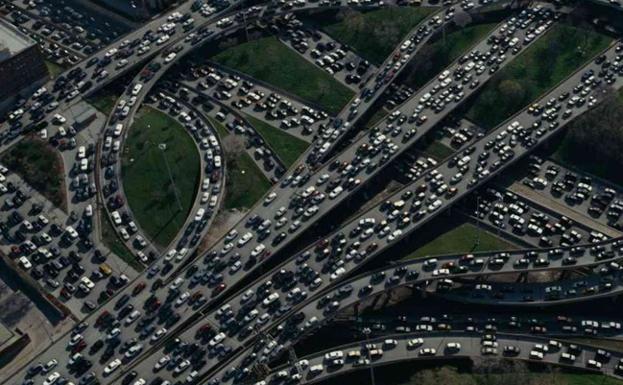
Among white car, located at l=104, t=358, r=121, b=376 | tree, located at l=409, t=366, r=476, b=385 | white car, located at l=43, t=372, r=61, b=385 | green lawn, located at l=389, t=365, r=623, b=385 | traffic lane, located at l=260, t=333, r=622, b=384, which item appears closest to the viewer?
green lawn, located at l=389, t=365, r=623, b=385

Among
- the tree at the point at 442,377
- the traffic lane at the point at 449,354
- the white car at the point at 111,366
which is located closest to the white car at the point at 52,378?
the white car at the point at 111,366

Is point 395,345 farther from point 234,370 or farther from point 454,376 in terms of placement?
point 234,370

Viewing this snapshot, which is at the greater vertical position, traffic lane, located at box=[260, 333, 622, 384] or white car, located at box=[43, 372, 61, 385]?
traffic lane, located at box=[260, 333, 622, 384]

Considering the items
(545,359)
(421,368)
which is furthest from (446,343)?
(545,359)

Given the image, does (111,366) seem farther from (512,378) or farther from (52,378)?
(512,378)

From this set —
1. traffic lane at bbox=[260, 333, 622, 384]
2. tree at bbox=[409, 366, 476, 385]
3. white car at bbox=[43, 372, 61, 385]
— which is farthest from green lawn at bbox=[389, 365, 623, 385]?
white car at bbox=[43, 372, 61, 385]

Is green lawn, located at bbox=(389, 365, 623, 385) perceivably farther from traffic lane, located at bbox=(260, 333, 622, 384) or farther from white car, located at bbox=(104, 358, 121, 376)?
white car, located at bbox=(104, 358, 121, 376)

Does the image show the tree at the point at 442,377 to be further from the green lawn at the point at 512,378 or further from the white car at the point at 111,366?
the white car at the point at 111,366

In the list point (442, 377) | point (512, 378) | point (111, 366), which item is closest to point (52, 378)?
point (111, 366)
